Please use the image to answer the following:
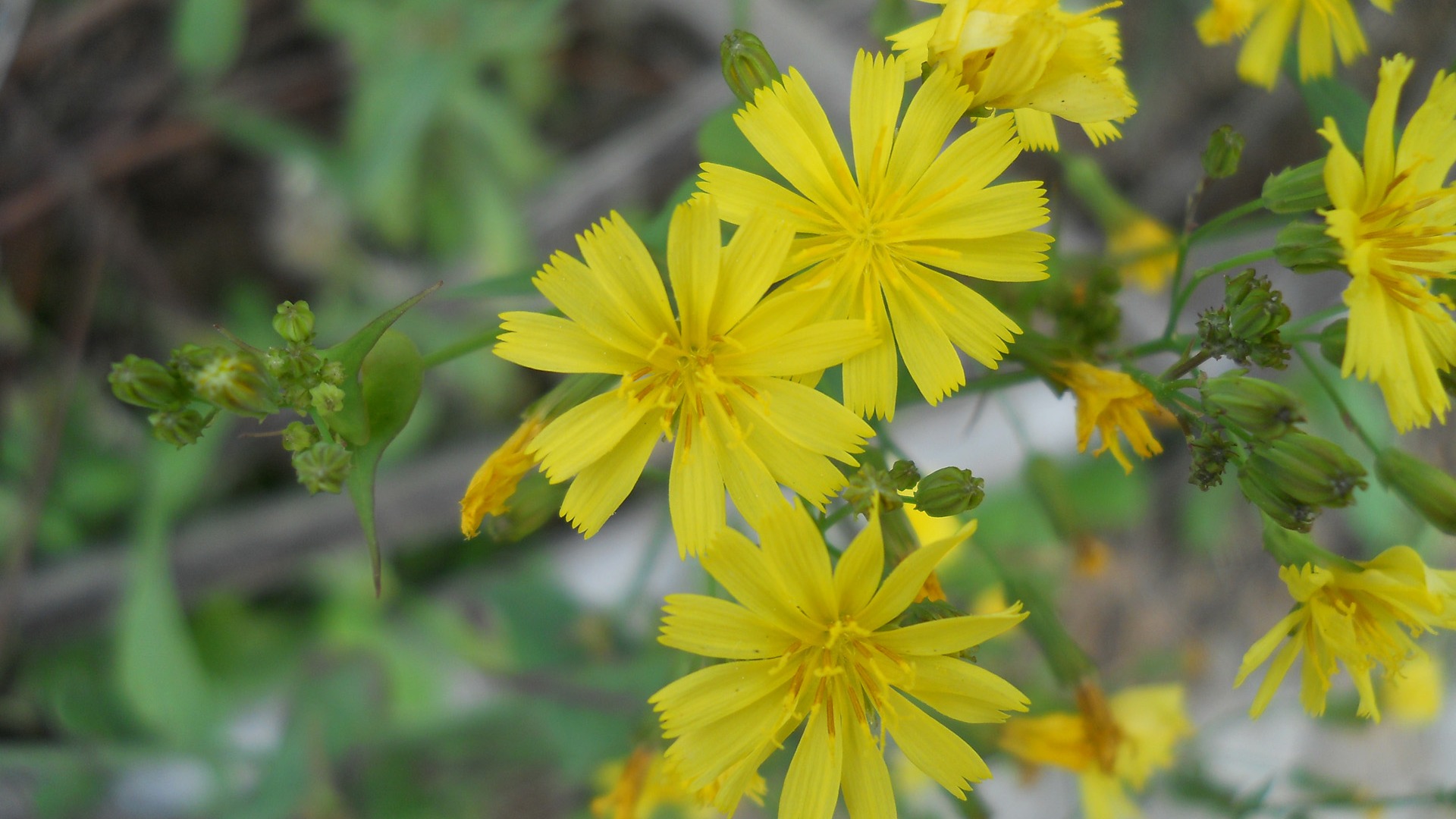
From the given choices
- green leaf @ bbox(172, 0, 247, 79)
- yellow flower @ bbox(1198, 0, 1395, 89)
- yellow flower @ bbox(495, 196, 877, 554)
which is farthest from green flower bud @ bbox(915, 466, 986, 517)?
green leaf @ bbox(172, 0, 247, 79)

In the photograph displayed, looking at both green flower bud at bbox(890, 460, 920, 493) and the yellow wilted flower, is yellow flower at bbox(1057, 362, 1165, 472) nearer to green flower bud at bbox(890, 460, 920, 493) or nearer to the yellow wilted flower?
green flower bud at bbox(890, 460, 920, 493)

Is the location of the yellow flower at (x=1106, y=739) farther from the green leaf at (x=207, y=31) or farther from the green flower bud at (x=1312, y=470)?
the green leaf at (x=207, y=31)

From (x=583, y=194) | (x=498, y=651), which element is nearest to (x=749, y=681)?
(x=498, y=651)

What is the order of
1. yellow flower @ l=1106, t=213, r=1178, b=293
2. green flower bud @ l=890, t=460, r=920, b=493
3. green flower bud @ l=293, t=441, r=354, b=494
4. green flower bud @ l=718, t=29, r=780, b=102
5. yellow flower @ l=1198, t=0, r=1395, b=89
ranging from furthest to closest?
yellow flower @ l=1106, t=213, r=1178, b=293, yellow flower @ l=1198, t=0, r=1395, b=89, green flower bud @ l=718, t=29, r=780, b=102, green flower bud @ l=890, t=460, r=920, b=493, green flower bud @ l=293, t=441, r=354, b=494

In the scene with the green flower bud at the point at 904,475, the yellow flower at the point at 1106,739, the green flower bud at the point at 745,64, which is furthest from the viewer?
the yellow flower at the point at 1106,739

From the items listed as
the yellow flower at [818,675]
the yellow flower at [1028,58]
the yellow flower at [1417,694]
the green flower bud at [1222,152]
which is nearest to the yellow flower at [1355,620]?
the yellow flower at [818,675]

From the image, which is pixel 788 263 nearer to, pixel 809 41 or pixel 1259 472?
pixel 1259 472
